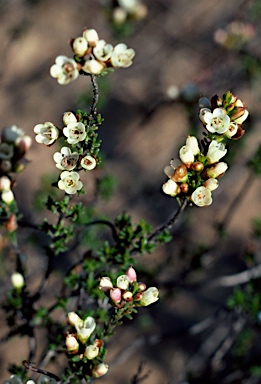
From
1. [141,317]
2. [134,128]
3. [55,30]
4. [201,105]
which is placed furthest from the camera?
[55,30]

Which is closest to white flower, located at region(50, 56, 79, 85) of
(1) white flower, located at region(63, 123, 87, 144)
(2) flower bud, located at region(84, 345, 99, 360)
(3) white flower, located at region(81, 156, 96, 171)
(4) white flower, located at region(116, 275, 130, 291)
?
(1) white flower, located at region(63, 123, 87, 144)

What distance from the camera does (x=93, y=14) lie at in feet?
18.5

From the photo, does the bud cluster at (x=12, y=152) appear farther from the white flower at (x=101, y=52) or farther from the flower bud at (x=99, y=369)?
the flower bud at (x=99, y=369)

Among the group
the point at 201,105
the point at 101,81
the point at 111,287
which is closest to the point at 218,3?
the point at 101,81

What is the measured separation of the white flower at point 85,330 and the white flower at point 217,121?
35.7 inches

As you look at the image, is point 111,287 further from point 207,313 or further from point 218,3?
point 218,3

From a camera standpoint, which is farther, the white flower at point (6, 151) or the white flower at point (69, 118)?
the white flower at point (6, 151)

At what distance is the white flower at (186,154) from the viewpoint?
1940 mm

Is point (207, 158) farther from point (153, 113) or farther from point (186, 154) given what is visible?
point (153, 113)

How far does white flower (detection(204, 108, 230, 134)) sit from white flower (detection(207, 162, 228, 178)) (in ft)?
0.42

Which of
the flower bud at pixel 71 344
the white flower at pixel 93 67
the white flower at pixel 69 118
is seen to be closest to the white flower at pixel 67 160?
the white flower at pixel 69 118

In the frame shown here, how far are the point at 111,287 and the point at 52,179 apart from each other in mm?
1938

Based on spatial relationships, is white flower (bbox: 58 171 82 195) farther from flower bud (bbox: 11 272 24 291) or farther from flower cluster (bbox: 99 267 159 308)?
flower bud (bbox: 11 272 24 291)

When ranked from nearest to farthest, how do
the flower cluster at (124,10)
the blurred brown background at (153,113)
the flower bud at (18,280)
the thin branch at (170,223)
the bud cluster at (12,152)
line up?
1. the thin branch at (170,223)
2. the bud cluster at (12,152)
3. the flower bud at (18,280)
4. the flower cluster at (124,10)
5. the blurred brown background at (153,113)
